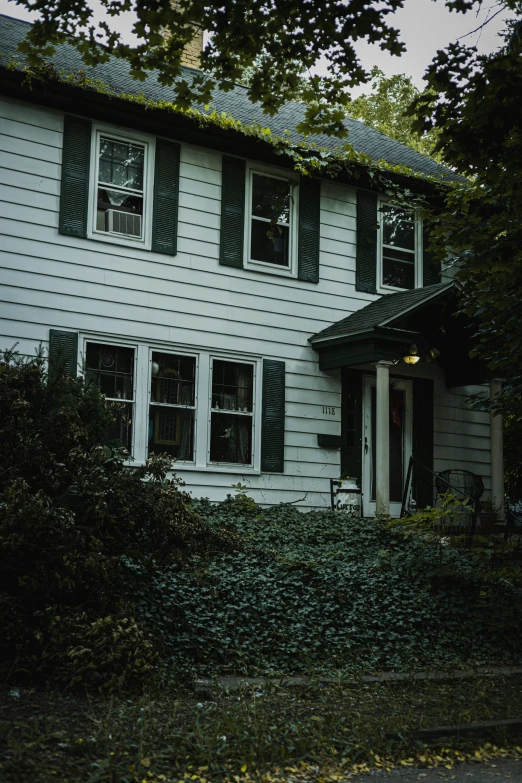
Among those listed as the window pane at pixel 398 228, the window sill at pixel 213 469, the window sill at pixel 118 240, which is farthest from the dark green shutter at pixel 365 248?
the window sill at pixel 118 240

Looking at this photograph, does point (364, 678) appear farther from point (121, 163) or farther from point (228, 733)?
point (121, 163)

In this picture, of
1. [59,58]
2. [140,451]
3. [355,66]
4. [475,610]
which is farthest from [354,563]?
[59,58]

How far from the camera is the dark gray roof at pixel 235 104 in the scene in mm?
12742

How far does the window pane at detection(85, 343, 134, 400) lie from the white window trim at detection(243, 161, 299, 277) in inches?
96.8

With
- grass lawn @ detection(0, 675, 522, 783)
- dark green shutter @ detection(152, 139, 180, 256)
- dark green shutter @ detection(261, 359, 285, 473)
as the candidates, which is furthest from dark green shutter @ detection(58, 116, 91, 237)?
grass lawn @ detection(0, 675, 522, 783)

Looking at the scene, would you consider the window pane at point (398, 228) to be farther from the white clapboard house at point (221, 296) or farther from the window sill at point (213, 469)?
the window sill at point (213, 469)

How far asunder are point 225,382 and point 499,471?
4811 millimetres

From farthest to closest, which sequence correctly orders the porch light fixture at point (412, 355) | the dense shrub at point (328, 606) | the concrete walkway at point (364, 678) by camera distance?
the porch light fixture at point (412, 355) → the dense shrub at point (328, 606) → the concrete walkway at point (364, 678)

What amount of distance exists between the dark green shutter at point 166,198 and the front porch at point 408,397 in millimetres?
2766

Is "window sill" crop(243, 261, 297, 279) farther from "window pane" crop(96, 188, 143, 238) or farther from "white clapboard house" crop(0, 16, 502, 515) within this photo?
"window pane" crop(96, 188, 143, 238)

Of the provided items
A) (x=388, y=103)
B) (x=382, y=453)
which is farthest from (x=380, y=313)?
(x=388, y=103)

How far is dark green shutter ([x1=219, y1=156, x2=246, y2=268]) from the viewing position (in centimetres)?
1294

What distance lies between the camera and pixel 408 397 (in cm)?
1475

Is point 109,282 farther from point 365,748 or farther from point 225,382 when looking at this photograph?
point 365,748
